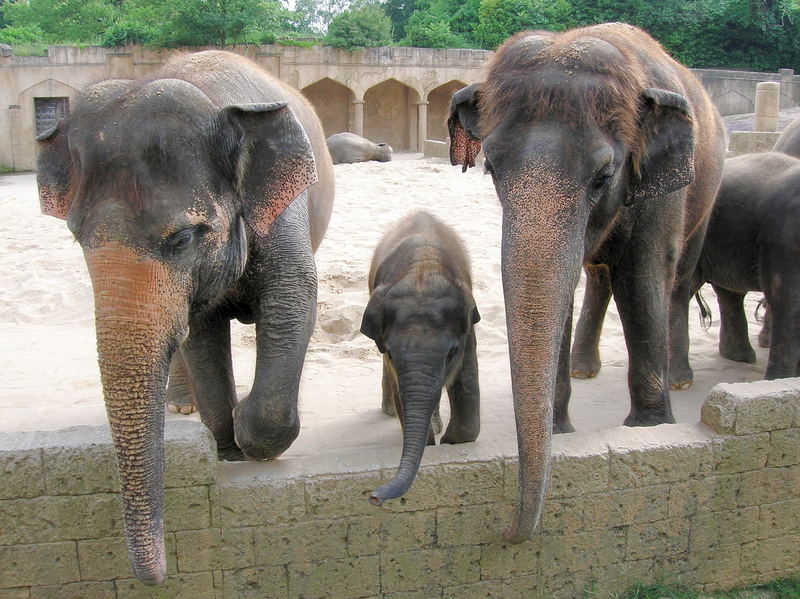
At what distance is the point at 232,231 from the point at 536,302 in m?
0.96

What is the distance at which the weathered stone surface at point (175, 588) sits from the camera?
2938 mm

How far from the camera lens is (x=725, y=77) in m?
29.0

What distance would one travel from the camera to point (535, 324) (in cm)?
259

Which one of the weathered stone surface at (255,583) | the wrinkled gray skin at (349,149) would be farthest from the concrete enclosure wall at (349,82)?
the weathered stone surface at (255,583)

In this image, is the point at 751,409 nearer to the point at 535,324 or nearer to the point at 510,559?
the point at 510,559

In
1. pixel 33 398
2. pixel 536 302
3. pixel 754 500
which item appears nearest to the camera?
pixel 536 302

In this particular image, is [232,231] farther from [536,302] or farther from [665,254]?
[665,254]

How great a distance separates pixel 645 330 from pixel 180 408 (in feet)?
8.51

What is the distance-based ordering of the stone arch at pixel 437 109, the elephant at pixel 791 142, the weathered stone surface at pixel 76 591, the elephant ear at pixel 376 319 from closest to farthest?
the weathered stone surface at pixel 76 591 → the elephant ear at pixel 376 319 → the elephant at pixel 791 142 → the stone arch at pixel 437 109

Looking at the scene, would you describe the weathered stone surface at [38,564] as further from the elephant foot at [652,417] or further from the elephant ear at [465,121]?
the elephant foot at [652,417]

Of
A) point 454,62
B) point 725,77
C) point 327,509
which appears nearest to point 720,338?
point 327,509

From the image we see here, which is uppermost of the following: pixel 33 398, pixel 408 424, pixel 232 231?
pixel 232 231

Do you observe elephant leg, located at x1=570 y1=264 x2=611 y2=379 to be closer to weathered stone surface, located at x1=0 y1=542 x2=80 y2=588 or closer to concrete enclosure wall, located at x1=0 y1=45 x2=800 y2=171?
weathered stone surface, located at x1=0 y1=542 x2=80 y2=588

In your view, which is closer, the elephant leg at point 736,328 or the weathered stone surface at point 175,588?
the weathered stone surface at point 175,588
